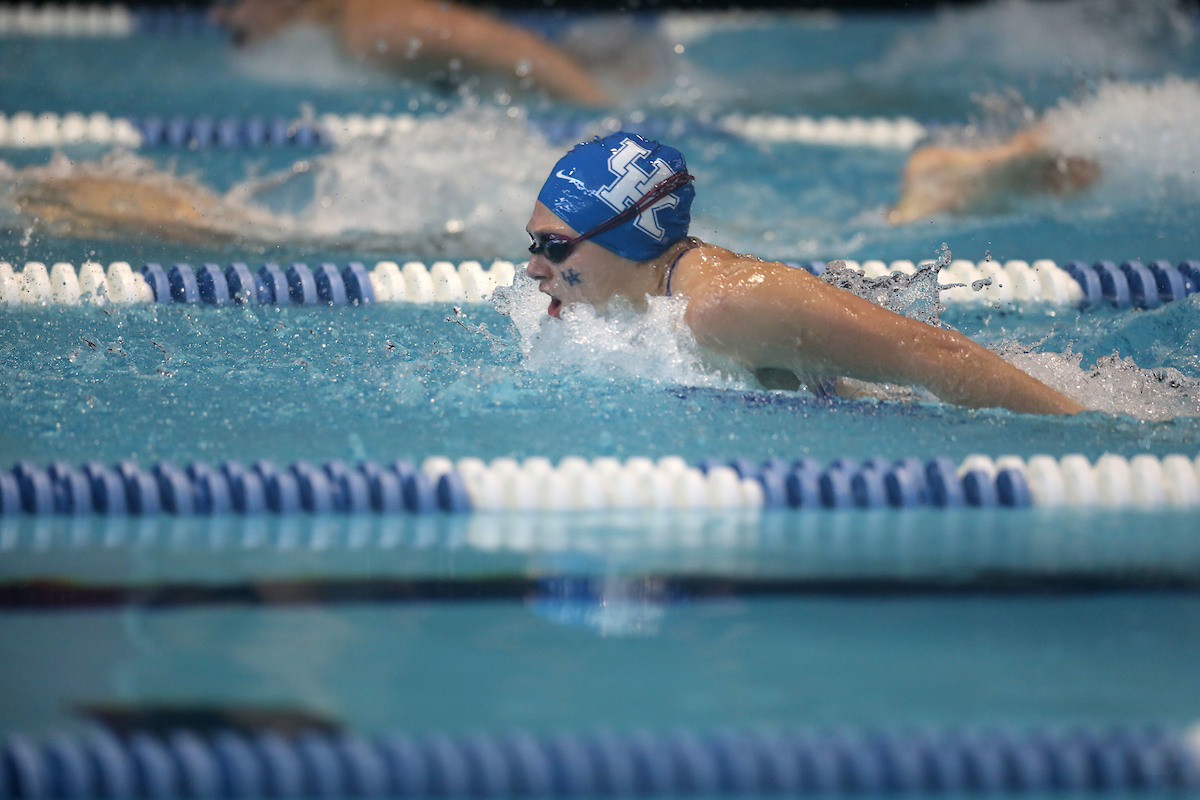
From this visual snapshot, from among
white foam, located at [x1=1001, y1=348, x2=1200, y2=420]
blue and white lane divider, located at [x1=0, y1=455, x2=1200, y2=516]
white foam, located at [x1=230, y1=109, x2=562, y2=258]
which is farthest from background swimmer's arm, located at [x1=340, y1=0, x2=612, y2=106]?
blue and white lane divider, located at [x1=0, y1=455, x2=1200, y2=516]

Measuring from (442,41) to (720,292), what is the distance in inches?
153

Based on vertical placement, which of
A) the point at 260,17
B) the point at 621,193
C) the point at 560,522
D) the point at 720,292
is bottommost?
the point at 560,522

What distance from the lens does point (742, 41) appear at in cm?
802

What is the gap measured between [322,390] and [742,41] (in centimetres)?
578

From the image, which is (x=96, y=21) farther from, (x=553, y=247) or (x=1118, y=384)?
(x=1118, y=384)

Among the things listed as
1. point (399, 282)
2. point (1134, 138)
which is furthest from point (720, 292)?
point (1134, 138)

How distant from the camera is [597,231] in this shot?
2.70 meters

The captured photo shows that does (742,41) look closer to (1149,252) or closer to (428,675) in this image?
(1149,252)

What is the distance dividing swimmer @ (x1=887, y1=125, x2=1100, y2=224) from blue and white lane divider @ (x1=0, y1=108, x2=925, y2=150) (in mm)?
1283

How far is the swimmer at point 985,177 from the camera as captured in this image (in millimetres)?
4527

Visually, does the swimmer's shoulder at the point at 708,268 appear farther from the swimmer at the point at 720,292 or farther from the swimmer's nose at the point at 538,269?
the swimmer's nose at the point at 538,269

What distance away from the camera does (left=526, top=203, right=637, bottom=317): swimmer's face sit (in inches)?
107

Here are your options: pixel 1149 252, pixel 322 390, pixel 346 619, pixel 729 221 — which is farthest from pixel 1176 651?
pixel 729 221

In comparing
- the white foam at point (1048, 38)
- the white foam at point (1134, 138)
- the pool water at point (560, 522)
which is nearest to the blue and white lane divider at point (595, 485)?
the pool water at point (560, 522)
